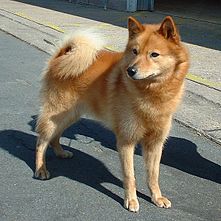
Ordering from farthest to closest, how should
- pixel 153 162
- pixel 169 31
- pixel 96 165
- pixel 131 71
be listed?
pixel 96 165
pixel 153 162
pixel 169 31
pixel 131 71

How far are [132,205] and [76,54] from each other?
1.28m

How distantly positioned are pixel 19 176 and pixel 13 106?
72.6 inches

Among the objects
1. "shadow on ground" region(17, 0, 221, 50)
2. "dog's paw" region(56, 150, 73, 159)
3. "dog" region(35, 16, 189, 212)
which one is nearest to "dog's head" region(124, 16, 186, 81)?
"dog" region(35, 16, 189, 212)

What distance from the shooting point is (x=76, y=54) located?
3730 millimetres

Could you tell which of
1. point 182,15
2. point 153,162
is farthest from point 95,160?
point 182,15

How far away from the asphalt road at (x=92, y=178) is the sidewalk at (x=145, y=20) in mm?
471

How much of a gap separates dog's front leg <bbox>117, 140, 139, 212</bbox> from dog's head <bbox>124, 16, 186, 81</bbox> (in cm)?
57

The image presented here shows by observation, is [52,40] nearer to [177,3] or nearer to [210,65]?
[210,65]

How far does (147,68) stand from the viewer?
119 inches

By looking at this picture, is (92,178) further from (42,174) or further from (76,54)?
(76,54)

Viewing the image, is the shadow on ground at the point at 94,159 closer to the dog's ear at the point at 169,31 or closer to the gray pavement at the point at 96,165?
the gray pavement at the point at 96,165

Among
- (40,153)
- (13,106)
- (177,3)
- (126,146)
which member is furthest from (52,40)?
(177,3)

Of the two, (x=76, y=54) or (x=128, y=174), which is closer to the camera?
(x=128, y=174)

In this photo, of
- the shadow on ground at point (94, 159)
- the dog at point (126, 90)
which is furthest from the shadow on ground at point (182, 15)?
the dog at point (126, 90)
